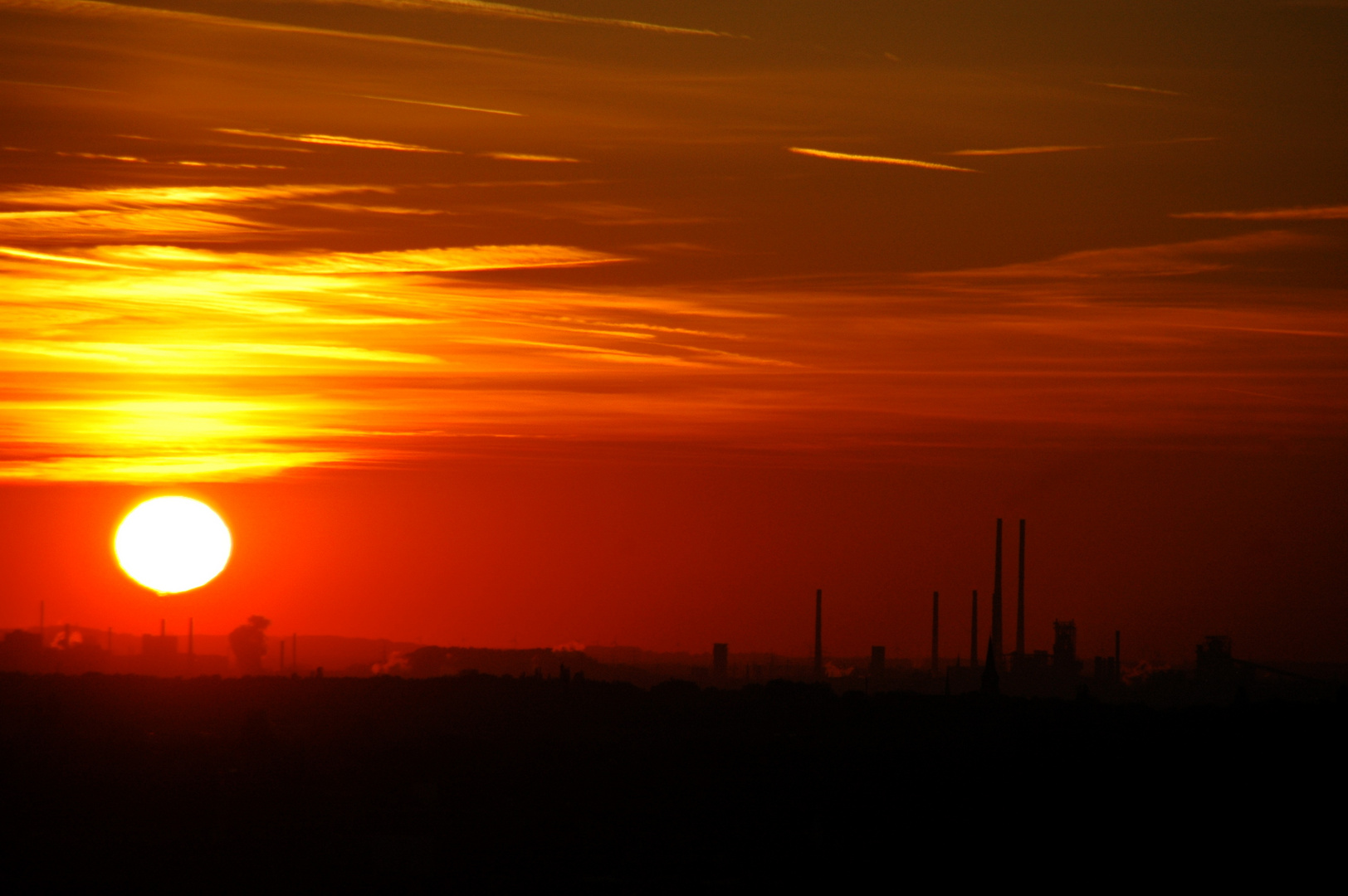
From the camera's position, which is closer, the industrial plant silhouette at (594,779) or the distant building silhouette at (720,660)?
the industrial plant silhouette at (594,779)

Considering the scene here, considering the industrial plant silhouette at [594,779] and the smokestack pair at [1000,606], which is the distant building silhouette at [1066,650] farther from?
the industrial plant silhouette at [594,779]

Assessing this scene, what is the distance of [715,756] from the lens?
4038 cm

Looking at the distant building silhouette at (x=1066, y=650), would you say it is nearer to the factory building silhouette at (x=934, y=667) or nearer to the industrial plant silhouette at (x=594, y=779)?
the factory building silhouette at (x=934, y=667)

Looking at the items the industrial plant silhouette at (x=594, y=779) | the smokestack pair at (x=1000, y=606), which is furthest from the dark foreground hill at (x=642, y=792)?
the smokestack pair at (x=1000, y=606)

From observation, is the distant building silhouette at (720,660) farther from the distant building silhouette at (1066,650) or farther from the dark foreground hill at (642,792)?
the dark foreground hill at (642,792)

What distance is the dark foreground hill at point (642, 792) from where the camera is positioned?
29188 mm

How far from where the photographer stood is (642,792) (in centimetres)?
3588

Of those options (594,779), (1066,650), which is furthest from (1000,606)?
(594,779)

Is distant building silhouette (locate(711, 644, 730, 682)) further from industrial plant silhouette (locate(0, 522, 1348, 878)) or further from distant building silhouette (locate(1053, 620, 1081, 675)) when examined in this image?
industrial plant silhouette (locate(0, 522, 1348, 878))

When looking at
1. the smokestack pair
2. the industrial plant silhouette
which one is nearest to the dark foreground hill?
the industrial plant silhouette

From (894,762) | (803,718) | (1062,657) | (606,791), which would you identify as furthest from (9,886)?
(1062,657)

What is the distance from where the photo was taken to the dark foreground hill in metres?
29.2

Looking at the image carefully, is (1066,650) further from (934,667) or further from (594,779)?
(594,779)

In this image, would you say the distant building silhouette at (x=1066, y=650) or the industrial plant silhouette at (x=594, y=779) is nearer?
the industrial plant silhouette at (x=594, y=779)
